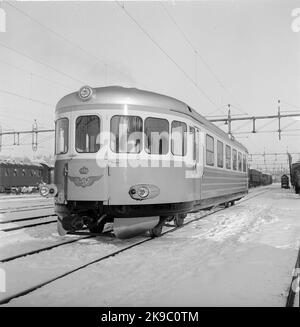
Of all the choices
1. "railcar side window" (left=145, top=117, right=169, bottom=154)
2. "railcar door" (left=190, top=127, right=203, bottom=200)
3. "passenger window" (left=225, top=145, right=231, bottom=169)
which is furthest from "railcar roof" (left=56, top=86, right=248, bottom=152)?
"passenger window" (left=225, top=145, right=231, bottom=169)

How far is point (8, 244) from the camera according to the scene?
7852 millimetres

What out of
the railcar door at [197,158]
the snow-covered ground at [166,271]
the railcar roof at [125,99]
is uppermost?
the railcar roof at [125,99]

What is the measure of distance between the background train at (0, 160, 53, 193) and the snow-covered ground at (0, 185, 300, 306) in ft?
80.6

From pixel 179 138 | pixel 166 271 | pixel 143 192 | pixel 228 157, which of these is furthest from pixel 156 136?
pixel 228 157

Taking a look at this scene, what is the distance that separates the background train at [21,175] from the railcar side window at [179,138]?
85.6ft

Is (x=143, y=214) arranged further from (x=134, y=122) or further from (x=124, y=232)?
(x=134, y=122)

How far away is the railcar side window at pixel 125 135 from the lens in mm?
7555

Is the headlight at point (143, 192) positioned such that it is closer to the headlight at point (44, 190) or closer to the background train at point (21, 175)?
the headlight at point (44, 190)

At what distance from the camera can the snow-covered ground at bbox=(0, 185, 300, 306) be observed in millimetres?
4418

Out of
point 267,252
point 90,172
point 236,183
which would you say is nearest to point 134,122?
point 90,172

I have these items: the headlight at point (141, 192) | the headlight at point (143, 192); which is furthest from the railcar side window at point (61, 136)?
the headlight at point (143, 192)

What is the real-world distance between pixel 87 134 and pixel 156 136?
55.5 inches

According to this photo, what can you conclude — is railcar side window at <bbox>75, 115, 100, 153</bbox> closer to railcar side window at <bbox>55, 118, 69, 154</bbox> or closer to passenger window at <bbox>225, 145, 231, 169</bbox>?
railcar side window at <bbox>55, 118, 69, 154</bbox>

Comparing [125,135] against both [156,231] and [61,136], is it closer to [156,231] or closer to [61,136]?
[61,136]
